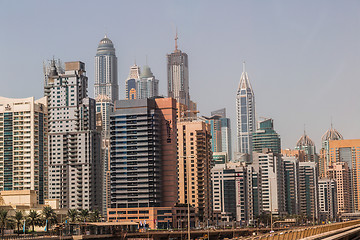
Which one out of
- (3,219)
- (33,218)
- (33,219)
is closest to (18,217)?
(3,219)

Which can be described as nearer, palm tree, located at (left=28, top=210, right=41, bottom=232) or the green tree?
palm tree, located at (left=28, top=210, right=41, bottom=232)

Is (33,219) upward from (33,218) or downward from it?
downward

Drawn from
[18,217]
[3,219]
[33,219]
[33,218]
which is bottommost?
[33,219]

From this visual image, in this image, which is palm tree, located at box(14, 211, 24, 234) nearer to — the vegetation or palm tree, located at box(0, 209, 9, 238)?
the vegetation

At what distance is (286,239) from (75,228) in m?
139

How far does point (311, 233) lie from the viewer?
2162 inches

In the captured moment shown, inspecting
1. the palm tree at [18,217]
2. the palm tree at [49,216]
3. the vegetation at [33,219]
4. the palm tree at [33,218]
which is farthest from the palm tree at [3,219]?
the palm tree at [49,216]

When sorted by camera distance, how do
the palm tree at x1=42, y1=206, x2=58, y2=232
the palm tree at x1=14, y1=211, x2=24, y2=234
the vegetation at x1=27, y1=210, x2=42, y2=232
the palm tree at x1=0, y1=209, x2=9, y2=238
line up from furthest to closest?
the palm tree at x1=42, y1=206, x2=58, y2=232
the vegetation at x1=27, y1=210, x2=42, y2=232
the palm tree at x1=14, y1=211, x2=24, y2=234
the palm tree at x1=0, y1=209, x2=9, y2=238

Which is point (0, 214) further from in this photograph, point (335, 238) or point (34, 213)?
point (335, 238)

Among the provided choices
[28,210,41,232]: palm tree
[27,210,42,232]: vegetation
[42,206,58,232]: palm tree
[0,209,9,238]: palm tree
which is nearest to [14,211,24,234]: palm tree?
[27,210,42,232]: vegetation

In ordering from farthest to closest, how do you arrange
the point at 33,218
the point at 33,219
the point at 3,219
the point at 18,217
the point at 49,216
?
the point at 49,216, the point at 33,219, the point at 33,218, the point at 18,217, the point at 3,219

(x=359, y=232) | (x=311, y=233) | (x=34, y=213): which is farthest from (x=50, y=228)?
(x=311, y=233)

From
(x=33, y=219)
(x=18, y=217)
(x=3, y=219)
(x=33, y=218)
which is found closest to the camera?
(x=3, y=219)

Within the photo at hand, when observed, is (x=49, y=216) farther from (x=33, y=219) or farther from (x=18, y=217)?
(x=18, y=217)
